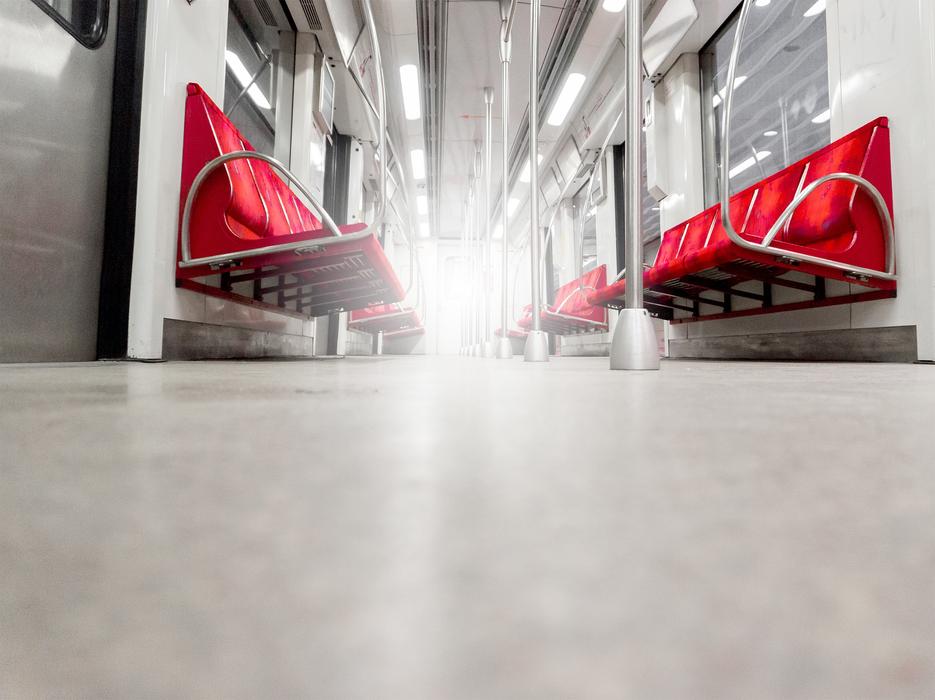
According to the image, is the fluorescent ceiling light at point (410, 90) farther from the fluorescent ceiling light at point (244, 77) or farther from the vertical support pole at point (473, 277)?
the fluorescent ceiling light at point (244, 77)

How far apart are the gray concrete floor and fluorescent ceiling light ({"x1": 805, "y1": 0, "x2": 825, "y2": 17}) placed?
2719mm

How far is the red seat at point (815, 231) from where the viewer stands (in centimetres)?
154

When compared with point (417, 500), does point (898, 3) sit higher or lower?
higher

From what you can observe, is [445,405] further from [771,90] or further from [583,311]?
[583,311]

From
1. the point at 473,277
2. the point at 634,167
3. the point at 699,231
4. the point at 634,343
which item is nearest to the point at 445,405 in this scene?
the point at 634,343

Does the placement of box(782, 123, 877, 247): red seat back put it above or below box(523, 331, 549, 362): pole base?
above

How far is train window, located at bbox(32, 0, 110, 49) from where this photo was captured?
44.6 inches

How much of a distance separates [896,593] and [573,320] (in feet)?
13.0

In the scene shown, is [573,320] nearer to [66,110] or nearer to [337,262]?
[337,262]

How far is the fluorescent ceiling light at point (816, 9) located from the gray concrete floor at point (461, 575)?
8.92 ft

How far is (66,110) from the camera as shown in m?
1.13

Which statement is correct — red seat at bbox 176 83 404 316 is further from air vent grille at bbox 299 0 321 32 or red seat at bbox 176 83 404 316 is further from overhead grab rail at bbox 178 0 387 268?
air vent grille at bbox 299 0 321 32

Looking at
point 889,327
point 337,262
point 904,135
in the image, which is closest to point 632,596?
point 337,262

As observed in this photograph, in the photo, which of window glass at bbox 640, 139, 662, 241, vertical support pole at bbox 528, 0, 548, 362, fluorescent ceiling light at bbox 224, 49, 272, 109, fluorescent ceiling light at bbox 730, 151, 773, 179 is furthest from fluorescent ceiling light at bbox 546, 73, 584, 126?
vertical support pole at bbox 528, 0, 548, 362
